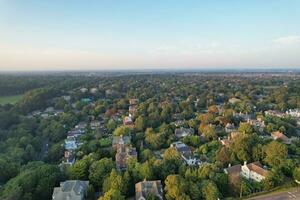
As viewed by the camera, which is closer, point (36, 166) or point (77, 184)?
point (77, 184)

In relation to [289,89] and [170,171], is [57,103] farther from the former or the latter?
[289,89]

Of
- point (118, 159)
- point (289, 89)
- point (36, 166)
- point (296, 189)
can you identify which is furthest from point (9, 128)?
point (289, 89)

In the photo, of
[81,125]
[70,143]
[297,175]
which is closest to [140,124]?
[70,143]

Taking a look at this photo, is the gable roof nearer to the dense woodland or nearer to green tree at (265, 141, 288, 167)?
the dense woodland

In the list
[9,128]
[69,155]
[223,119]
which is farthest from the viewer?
[223,119]

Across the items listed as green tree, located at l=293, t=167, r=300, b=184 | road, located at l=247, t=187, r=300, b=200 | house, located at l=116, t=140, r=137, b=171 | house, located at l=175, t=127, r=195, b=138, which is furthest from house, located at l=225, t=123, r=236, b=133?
road, located at l=247, t=187, r=300, b=200

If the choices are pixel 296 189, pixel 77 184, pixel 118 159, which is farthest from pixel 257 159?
pixel 77 184

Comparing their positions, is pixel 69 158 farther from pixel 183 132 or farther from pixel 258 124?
pixel 258 124

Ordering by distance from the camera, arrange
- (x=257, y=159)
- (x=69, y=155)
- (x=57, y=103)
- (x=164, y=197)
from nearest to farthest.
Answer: (x=164, y=197) < (x=257, y=159) < (x=69, y=155) < (x=57, y=103)
